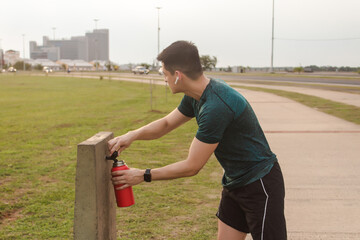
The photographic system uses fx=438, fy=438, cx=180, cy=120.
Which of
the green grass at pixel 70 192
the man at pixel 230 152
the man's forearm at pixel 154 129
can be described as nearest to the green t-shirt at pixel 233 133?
the man at pixel 230 152

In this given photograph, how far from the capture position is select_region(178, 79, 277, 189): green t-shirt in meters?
2.26

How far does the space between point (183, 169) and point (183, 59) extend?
1.94 ft

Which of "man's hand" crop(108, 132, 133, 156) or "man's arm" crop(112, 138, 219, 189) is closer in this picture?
"man's arm" crop(112, 138, 219, 189)

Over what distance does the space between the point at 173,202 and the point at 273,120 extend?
729cm

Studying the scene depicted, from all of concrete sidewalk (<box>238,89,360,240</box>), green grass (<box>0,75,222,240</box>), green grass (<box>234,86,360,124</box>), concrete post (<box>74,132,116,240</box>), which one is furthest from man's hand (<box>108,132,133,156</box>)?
green grass (<box>234,86,360,124</box>)

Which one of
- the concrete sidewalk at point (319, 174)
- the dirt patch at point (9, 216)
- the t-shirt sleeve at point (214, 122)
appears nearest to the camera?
the t-shirt sleeve at point (214, 122)

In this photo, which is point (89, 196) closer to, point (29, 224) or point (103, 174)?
point (103, 174)

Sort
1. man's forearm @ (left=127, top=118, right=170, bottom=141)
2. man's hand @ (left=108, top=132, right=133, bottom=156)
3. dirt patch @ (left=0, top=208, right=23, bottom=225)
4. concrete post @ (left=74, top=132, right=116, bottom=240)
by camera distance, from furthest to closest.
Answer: dirt patch @ (left=0, top=208, right=23, bottom=225) → man's forearm @ (left=127, top=118, right=170, bottom=141) → man's hand @ (left=108, top=132, right=133, bottom=156) → concrete post @ (left=74, top=132, right=116, bottom=240)

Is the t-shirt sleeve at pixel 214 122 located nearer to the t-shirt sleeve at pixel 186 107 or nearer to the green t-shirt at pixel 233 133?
the green t-shirt at pixel 233 133

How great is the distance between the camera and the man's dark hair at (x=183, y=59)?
227 cm

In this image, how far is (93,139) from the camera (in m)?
2.61

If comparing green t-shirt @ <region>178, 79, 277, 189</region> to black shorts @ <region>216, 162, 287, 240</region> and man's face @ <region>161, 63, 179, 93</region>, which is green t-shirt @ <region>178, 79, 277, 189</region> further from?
man's face @ <region>161, 63, 179, 93</region>

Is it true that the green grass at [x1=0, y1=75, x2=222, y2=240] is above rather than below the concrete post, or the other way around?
below

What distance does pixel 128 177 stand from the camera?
8.08 ft
